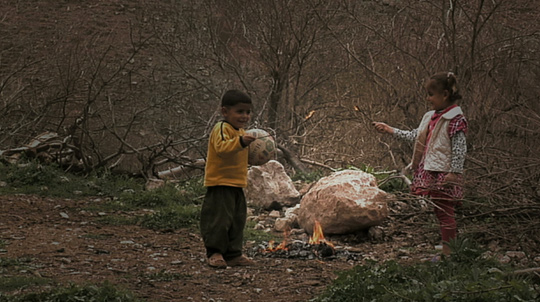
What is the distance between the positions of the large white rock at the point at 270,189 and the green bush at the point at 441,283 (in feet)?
15.5

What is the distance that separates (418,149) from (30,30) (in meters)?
15.5

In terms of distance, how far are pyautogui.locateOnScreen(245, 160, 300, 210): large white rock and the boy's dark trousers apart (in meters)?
3.63

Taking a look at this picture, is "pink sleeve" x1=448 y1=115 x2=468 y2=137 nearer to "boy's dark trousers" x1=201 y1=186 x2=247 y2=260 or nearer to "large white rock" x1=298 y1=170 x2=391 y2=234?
"large white rock" x1=298 y1=170 x2=391 y2=234

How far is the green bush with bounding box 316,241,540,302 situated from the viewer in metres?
3.71

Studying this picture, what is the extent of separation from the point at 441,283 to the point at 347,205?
384 centimetres

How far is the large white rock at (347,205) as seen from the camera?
783 cm

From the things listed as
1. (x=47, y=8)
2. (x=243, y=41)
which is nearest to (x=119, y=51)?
(x=47, y=8)

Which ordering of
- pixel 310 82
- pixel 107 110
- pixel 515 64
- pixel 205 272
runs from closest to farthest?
pixel 205 272, pixel 515 64, pixel 107 110, pixel 310 82

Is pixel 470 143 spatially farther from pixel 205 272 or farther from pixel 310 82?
pixel 310 82

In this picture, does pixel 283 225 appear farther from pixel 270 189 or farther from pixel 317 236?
pixel 270 189

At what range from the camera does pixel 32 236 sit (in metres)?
A: 7.38

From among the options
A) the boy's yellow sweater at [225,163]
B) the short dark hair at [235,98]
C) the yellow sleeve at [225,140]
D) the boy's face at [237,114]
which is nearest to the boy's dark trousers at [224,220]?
the boy's yellow sweater at [225,163]

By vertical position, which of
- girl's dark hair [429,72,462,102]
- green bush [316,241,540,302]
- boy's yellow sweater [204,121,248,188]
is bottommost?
green bush [316,241,540,302]

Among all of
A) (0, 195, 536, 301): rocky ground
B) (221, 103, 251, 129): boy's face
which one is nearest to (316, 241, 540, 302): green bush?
(0, 195, 536, 301): rocky ground
